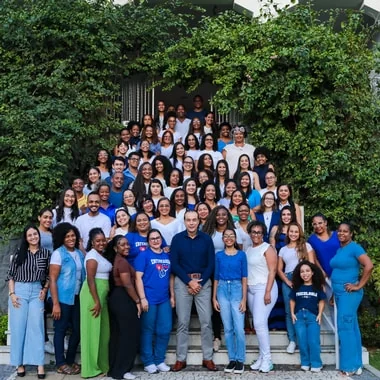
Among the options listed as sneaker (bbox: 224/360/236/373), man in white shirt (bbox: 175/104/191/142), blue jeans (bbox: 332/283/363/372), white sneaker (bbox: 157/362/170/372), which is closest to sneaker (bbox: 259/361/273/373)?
sneaker (bbox: 224/360/236/373)

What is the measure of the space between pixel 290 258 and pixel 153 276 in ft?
6.33

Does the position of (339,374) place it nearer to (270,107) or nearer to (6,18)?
(270,107)

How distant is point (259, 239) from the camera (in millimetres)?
7328

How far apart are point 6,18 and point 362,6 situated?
870cm

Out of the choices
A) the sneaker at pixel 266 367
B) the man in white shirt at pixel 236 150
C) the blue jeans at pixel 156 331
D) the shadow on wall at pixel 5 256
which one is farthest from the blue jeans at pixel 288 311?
the shadow on wall at pixel 5 256

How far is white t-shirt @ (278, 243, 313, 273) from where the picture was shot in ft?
24.6

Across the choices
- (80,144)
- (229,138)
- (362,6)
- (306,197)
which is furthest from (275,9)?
(80,144)

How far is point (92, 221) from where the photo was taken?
8.07m

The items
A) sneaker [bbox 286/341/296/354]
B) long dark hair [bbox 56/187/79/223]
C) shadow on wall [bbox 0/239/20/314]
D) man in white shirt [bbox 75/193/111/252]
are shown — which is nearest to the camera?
sneaker [bbox 286/341/296/354]

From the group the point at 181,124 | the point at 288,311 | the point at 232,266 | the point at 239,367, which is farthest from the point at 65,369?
the point at 181,124

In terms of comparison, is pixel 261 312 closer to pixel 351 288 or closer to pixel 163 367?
pixel 351 288

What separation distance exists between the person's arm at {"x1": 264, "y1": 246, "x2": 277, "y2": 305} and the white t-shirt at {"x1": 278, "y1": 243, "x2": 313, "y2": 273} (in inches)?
13.4

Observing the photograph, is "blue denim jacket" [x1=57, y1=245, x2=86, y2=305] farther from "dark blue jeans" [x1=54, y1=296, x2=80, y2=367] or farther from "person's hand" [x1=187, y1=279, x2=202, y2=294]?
"person's hand" [x1=187, y1=279, x2=202, y2=294]

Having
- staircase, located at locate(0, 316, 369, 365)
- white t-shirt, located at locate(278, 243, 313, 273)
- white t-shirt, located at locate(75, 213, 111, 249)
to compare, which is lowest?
staircase, located at locate(0, 316, 369, 365)
